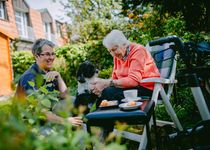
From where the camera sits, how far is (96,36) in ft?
61.2

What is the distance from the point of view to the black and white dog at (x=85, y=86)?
379 cm

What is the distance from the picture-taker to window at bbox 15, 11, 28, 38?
24.5 metres

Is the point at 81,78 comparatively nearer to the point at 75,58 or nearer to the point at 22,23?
the point at 75,58

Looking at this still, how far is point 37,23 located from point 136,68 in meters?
25.3

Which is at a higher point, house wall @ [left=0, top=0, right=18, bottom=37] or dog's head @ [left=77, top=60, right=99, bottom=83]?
house wall @ [left=0, top=0, right=18, bottom=37]

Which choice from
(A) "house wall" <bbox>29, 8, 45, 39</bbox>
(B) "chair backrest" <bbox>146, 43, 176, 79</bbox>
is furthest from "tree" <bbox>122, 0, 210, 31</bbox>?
(A) "house wall" <bbox>29, 8, 45, 39</bbox>

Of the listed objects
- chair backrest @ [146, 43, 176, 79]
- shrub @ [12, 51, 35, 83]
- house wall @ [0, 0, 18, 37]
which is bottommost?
shrub @ [12, 51, 35, 83]

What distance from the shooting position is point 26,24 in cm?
2606

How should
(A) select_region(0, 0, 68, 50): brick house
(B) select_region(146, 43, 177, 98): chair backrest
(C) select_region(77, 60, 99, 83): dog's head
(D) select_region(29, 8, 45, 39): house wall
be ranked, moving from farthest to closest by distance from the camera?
(D) select_region(29, 8, 45, 39): house wall, (A) select_region(0, 0, 68, 50): brick house, (C) select_region(77, 60, 99, 83): dog's head, (B) select_region(146, 43, 177, 98): chair backrest

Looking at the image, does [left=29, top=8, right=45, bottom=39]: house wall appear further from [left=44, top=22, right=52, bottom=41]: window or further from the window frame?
the window frame

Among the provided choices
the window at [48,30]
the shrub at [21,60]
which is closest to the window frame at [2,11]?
the shrub at [21,60]

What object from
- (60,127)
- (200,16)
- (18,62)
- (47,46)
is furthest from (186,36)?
(18,62)

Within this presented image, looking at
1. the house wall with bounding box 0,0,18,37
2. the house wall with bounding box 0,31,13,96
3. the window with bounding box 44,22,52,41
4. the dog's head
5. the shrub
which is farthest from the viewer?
the window with bounding box 44,22,52,41

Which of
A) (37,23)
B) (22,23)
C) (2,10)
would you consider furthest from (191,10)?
(37,23)
